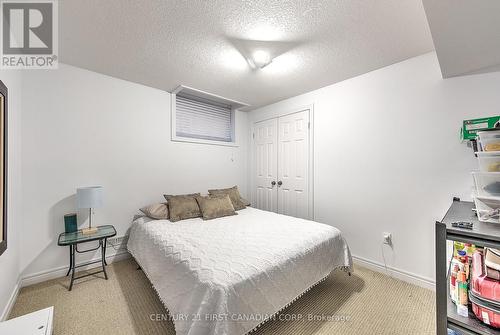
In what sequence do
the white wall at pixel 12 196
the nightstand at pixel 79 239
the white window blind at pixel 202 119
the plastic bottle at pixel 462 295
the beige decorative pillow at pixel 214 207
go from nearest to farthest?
the plastic bottle at pixel 462 295, the white wall at pixel 12 196, the nightstand at pixel 79 239, the beige decorative pillow at pixel 214 207, the white window blind at pixel 202 119

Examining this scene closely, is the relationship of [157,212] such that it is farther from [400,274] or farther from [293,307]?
[400,274]

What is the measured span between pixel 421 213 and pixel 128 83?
12.8ft

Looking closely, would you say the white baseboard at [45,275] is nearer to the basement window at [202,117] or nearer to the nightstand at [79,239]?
the nightstand at [79,239]

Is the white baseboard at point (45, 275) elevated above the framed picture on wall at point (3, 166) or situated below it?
below

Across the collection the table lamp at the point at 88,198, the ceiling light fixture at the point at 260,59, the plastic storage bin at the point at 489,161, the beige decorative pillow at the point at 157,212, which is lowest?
the beige decorative pillow at the point at 157,212

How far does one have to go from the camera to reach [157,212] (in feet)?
8.48

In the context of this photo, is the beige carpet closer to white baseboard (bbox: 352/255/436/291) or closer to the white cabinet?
white baseboard (bbox: 352/255/436/291)

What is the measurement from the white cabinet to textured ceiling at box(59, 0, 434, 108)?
215cm

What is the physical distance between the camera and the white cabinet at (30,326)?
113 centimetres

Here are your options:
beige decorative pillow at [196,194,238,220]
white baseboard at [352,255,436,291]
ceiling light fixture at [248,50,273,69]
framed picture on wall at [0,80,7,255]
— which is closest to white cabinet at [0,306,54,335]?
framed picture on wall at [0,80,7,255]

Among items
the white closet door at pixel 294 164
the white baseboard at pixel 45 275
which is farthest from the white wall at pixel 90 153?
the white closet door at pixel 294 164

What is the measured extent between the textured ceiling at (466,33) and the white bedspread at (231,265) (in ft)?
5.95

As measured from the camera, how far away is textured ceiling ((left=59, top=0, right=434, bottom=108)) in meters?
1.50

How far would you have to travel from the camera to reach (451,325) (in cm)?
103
